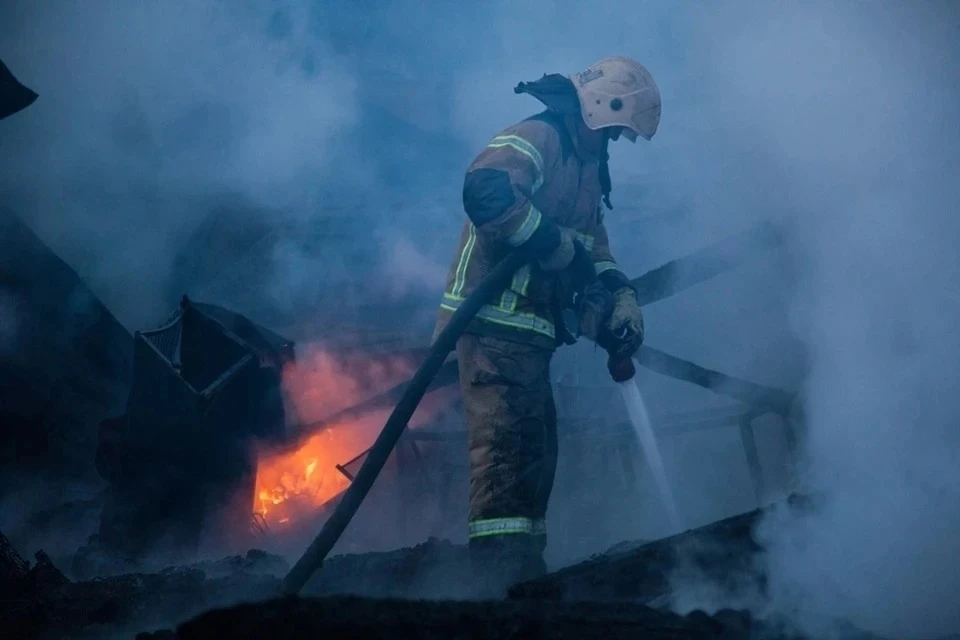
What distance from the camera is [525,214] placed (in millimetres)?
3199

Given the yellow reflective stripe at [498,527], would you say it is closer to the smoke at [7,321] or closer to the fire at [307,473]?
the fire at [307,473]

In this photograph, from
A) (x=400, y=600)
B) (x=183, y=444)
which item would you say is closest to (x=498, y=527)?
(x=400, y=600)

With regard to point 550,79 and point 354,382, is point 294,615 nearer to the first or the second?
point 550,79

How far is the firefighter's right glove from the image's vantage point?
3361 millimetres

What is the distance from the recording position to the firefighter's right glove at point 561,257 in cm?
336

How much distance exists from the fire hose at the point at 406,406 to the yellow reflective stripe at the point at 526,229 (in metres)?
0.11

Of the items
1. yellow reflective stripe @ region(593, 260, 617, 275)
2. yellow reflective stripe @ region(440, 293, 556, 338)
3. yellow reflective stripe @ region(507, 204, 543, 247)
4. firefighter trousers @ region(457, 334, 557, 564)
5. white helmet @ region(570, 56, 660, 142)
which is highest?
white helmet @ region(570, 56, 660, 142)

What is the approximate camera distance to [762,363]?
22.0 feet

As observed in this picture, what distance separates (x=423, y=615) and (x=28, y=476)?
4.86 meters

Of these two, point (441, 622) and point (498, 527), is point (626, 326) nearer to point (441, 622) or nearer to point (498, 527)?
point (498, 527)

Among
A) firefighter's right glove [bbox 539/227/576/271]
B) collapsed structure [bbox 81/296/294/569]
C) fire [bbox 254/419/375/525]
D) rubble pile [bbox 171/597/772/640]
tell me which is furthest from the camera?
fire [bbox 254/419/375/525]

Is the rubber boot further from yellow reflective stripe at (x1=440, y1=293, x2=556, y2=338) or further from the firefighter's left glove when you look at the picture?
the firefighter's left glove

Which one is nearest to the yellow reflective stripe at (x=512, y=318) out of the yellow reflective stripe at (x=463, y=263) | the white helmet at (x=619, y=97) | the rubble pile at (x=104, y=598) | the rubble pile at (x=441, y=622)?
the yellow reflective stripe at (x=463, y=263)

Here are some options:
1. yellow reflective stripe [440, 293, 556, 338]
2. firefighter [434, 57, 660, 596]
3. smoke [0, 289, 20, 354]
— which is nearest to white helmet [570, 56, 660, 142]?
firefighter [434, 57, 660, 596]
